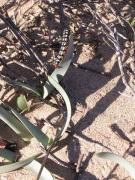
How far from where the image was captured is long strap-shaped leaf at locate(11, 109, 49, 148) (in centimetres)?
201

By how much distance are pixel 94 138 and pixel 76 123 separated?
0.37 ft

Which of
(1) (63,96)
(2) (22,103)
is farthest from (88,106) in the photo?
(2) (22,103)

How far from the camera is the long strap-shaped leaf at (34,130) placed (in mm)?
2014

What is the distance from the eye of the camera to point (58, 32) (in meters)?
2.54

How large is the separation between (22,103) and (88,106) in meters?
0.31

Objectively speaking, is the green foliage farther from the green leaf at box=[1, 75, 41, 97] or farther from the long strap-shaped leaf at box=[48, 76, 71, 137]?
the long strap-shaped leaf at box=[48, 76, 71, 137]

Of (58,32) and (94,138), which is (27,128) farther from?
(58,32)

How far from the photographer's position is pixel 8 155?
209 centimetres

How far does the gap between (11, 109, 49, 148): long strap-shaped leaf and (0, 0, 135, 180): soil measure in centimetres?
8

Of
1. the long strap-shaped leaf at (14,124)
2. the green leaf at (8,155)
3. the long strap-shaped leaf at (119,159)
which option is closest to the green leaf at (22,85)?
the long strap-shaped leaf at (14,124)

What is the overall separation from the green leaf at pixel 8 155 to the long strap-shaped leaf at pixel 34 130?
0.47 feet

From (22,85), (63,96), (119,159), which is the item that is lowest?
(119,159)

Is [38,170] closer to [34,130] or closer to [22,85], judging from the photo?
[34,130]

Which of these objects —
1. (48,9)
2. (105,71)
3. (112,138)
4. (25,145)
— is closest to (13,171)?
(25,145)
